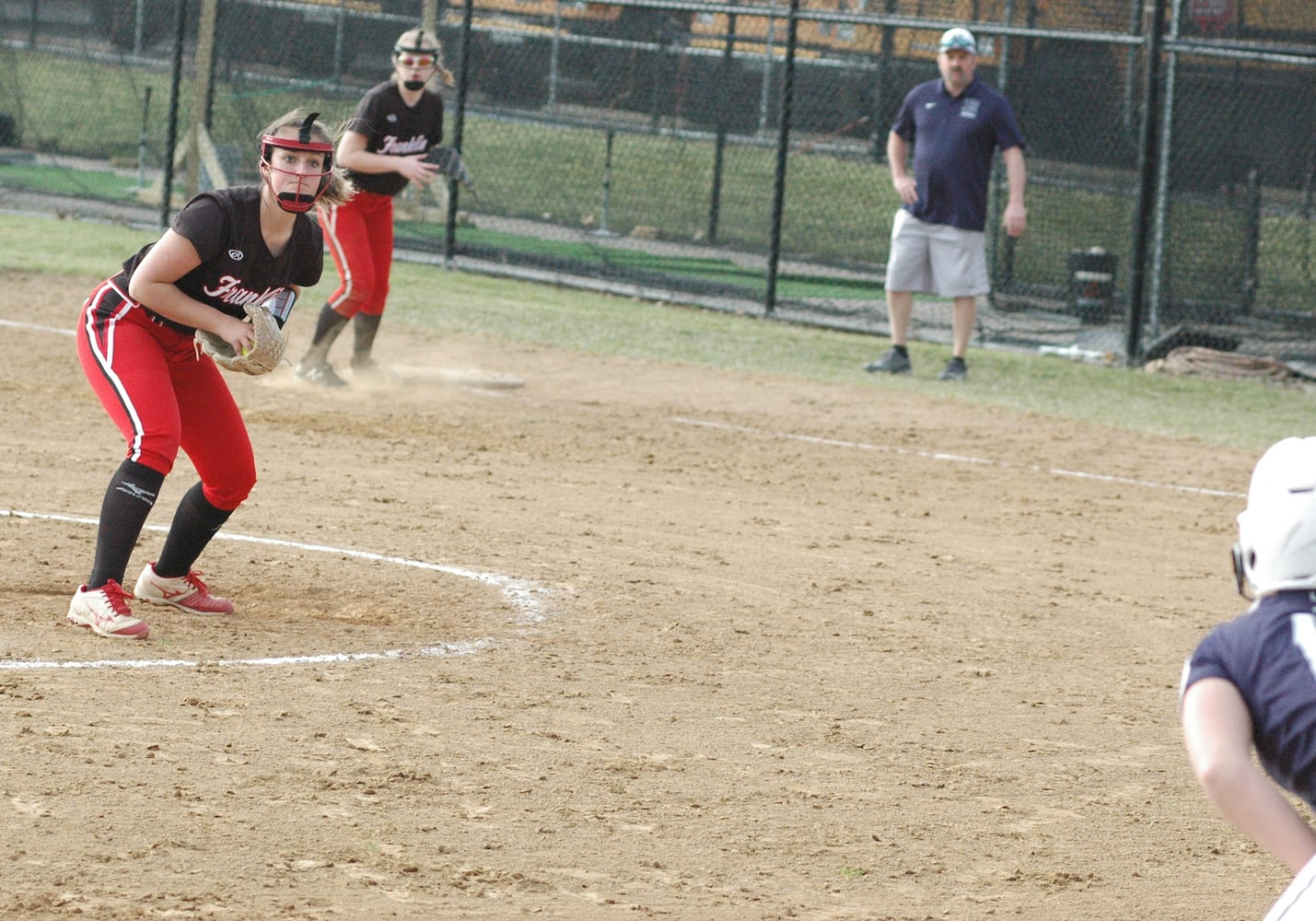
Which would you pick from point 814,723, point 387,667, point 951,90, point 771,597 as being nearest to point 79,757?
point 387,667

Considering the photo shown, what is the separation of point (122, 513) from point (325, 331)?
5.33 metres

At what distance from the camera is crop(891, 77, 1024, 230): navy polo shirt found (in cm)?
1262

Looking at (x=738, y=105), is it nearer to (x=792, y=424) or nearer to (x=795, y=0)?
(x=795, y=0)

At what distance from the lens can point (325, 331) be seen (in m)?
10.8

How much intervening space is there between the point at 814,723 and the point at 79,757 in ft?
6.96

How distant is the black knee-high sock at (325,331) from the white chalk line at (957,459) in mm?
2169

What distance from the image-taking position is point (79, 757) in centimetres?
444

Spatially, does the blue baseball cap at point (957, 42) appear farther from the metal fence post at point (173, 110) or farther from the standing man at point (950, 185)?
the metal fence post at point (173, 110)

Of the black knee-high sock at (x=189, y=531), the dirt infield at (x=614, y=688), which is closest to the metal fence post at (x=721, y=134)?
the dirt infield at (x=614, y=688)

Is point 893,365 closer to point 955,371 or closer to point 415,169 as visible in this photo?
point 955,371

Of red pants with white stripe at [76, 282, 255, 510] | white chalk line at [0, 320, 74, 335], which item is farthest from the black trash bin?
red pants with white stripe at [76, 282, 255, 510]

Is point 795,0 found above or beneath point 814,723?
above

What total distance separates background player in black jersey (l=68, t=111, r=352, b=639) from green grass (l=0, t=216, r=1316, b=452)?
693 centimetres

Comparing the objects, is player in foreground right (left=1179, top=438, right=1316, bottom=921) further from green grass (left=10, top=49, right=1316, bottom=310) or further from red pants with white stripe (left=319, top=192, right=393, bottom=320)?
green grass (left=10, top=49, right=1316, bottom=310)
